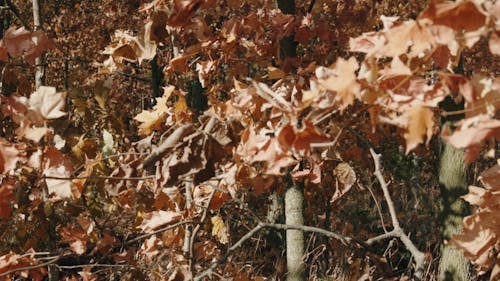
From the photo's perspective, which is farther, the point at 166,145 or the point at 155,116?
the point at 155,116

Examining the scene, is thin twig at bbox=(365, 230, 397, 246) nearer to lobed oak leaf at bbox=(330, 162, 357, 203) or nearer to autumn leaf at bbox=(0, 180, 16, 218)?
lobed oak leaf at bbox=(330, 162, 357, 203)

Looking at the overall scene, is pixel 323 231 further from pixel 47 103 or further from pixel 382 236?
pixel 47 103

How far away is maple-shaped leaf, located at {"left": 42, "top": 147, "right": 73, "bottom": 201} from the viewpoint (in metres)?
1.75

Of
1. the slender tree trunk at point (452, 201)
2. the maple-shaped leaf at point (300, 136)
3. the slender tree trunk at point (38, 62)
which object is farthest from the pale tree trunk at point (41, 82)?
the slender tree trunk at point (452, 201)

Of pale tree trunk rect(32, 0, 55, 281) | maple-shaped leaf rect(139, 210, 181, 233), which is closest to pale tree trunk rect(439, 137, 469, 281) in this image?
maple-shaped leaf rect(139, 210, 181, 233)

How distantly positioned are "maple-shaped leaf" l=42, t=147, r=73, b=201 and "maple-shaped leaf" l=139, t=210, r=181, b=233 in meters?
0.37

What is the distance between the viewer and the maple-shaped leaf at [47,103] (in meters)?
1.59

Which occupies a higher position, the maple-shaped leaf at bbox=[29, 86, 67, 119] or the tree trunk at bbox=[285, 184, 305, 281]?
the maple-shaped leaf at bbox=[29, 86, 67, 119]

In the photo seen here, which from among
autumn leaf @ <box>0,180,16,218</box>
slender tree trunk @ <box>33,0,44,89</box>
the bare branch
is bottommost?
autumn leaf @ <box>0,180,16,218</box>

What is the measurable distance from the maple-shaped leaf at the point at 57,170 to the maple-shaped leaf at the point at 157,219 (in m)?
0.37

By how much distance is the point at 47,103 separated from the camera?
159 cm

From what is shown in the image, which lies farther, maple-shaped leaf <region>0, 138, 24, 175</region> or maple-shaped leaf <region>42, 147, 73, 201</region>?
maple-shaped leaf <region>42, 147, 73, 201</region>

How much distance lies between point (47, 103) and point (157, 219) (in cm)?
67

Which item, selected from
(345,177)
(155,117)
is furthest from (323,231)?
(155,117)
